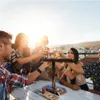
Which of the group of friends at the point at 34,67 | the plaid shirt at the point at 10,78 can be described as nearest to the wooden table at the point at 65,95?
the group of friends at the point at 34,67

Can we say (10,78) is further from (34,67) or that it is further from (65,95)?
(34,67)

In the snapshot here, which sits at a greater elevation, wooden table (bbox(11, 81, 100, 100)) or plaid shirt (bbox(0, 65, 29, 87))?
plaid shirt (bbox(0, 65, 29, 87))

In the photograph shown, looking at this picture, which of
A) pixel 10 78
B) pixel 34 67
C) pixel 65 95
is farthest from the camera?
pixel 34 67

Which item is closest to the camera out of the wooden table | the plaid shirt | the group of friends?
the plaid shirt

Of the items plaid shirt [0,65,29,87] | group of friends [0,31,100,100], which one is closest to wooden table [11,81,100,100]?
group of friends [0,31,100,100]

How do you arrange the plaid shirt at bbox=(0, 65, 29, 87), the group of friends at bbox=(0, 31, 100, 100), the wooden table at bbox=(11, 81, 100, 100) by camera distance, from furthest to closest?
the wooden table at bbox=(11, 81, 100, 100), the group of friends at bbox=(0, 31, 100, 100), the plaid shirt at bbox=(0, 65, 29, 87)

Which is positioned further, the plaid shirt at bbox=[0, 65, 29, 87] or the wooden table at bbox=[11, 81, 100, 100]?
the wooden table at bbox=[11, 81, 100, 100]

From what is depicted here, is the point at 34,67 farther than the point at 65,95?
Yes

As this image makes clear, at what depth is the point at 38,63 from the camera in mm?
2193

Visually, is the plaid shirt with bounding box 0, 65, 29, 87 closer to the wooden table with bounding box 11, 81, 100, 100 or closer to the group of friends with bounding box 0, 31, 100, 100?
the group of friends with bounding box 0, 31, 100, 100

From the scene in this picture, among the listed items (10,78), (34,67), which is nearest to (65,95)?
(10,78)

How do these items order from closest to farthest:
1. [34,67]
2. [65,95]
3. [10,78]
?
[10,78], [65,95], [34,67]

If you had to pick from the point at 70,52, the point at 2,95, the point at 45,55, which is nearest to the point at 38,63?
the point at 45,55

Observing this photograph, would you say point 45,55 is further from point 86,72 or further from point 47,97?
point 86,72
